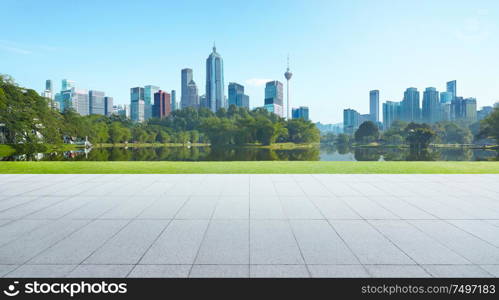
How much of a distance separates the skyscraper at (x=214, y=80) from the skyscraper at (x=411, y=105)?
364 ft

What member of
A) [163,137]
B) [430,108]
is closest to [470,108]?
[430,108]

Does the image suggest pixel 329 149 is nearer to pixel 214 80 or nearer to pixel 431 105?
pixel 431 105

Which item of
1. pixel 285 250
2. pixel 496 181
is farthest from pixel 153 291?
pixel 496 181

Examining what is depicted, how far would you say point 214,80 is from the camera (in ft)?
637

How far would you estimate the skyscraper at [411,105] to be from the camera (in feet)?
494

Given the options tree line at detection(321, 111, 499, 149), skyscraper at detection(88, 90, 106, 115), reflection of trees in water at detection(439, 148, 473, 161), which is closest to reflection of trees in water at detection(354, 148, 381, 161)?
reflection of trees in water at detection(439, 148, 473, 161)

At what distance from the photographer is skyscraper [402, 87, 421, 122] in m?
151

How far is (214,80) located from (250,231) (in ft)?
649

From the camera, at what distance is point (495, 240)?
137 inches

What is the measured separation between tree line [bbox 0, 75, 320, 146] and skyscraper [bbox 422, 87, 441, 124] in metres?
96.1

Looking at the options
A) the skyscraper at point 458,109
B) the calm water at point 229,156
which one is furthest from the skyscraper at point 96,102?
the skyscraper at point 458,109

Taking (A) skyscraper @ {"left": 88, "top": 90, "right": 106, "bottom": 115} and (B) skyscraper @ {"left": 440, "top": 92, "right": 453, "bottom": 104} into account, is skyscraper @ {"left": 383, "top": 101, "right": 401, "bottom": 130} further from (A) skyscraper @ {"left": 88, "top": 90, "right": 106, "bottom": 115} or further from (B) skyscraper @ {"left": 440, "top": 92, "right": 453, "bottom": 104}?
(A) skyscraper @ {"left": 88, "top": 90, "right": 106, "bottom": 115}

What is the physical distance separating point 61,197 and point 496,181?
35.3ft

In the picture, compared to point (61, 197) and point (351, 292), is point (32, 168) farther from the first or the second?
point (351, 292)
